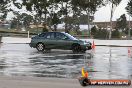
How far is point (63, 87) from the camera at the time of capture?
34.1 feet

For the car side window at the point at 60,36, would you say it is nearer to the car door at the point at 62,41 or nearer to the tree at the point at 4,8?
the car door at the point at 62,41

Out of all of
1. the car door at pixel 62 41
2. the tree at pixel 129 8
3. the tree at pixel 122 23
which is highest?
the tree at pixel 129 8

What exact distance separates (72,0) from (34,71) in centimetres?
5166

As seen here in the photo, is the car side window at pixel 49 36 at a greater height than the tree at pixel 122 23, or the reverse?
the tree at pixel 122 23

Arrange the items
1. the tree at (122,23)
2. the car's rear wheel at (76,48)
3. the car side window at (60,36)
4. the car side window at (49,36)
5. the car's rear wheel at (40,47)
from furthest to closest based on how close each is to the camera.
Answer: the tree at (122,23)
the car side window at (49,36)
the car's rear wheel at (40,47)
the car side window at (60,36)
the car's rear wheel at (76,48)

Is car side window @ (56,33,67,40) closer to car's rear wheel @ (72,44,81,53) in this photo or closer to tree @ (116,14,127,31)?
car's rear wheel @ (72,44,81,53)

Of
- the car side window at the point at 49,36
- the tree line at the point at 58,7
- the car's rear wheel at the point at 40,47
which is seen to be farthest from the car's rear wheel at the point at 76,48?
the tree line at the point at 58,7

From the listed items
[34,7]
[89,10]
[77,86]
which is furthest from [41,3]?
[77,86]

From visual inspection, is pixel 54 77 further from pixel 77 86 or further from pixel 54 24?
pixel 54 24

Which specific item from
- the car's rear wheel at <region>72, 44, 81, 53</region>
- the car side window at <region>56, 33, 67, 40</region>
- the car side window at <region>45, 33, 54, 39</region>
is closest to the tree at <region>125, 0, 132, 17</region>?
the car side window at <region>45, 33, 54, 39</region>

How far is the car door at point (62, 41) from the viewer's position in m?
28.4

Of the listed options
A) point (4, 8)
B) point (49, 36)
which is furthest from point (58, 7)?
point (49, 36)

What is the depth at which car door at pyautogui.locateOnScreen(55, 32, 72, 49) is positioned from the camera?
28.4m

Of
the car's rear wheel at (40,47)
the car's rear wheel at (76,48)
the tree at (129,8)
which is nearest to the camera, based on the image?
the car's rear wheel at (76,48)
